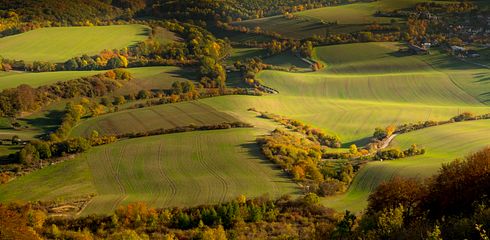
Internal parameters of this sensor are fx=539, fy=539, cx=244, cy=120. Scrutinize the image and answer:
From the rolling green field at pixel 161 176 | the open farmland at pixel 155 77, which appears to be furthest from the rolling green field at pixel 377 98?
the open farmland at pixel 155 77

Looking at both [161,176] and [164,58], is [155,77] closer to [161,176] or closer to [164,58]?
[164,58]

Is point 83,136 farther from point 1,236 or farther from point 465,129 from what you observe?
point 465,129

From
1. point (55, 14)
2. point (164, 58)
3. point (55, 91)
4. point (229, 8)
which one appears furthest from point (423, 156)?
point (55, 14)

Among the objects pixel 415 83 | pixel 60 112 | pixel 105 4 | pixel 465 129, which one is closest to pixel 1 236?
pixel 60 112

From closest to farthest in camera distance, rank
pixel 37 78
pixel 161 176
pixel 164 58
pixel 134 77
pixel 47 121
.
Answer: pixel 161 176, pixel 47 121, pixel 37 78, pixel 134 77, pixel 164 58

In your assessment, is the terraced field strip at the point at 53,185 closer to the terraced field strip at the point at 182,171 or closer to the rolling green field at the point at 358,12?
the terraced field strip at the point at 182,171

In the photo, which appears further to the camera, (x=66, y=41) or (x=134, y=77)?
(x=66, y=41)

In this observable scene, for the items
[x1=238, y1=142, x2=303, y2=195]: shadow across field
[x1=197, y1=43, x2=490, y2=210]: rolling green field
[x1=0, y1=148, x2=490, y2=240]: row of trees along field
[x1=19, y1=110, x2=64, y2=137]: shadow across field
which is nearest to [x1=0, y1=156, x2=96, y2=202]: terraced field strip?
[x1=0, y1=148, x2=490, y2=240]: row of trees along field
